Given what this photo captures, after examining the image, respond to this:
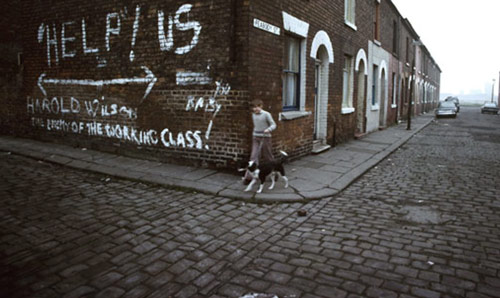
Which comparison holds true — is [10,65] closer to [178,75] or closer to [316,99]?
[178,75]

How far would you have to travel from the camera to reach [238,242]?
15.2 ft

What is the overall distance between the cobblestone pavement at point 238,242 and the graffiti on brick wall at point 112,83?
1.80 metres

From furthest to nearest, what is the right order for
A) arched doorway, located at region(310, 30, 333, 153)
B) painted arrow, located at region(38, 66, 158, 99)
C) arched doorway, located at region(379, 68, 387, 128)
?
→ arched doorway, located at region(379, 68, 387, 128) → arched doorway, located at region(310, 30, 333, 153) → painted arrow, located at region(38, 66, 158, 99)

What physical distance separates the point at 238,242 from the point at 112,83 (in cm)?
635

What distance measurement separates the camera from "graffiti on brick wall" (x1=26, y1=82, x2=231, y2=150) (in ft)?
26.4

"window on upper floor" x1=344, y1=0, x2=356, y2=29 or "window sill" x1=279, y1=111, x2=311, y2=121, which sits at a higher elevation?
"window on upper floor" x1=344, y1=0, x2=356, y2=29

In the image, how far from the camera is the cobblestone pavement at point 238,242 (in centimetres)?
355

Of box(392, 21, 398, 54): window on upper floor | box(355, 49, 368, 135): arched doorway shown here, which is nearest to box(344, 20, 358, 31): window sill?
box(355, 49, 368, 135): arched doorway

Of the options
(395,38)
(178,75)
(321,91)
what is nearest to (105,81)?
(178,75)

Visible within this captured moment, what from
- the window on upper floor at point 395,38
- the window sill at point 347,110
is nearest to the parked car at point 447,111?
the window on upper floor at point 395,38

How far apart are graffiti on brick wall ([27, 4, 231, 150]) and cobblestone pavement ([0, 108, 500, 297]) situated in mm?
1803

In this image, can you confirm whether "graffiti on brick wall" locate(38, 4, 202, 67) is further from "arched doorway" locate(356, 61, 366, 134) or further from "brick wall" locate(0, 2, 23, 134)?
"arched doorway" locate(356, 61, 366, 134)

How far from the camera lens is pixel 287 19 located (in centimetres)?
878

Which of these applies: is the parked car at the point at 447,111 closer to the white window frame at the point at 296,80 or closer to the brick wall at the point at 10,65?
the white window frame at the point at 296,80
